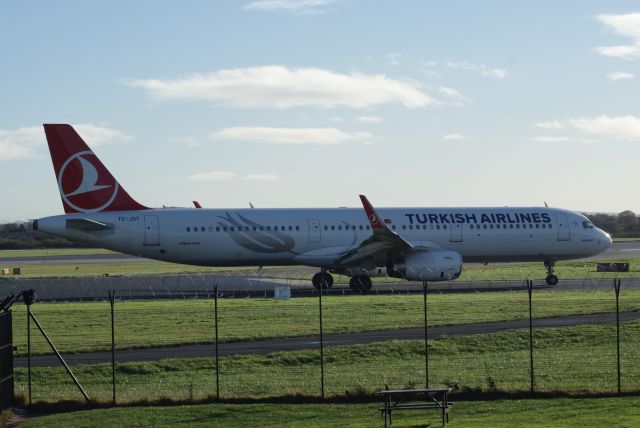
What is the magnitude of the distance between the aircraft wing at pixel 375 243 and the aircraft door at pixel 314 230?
1.44 m

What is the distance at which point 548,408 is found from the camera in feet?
53.7

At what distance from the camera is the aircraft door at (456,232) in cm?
4759

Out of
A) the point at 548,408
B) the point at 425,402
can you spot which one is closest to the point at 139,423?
the point at 425,402

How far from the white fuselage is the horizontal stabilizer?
0.19 m

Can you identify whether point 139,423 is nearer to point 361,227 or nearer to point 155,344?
point 155,344

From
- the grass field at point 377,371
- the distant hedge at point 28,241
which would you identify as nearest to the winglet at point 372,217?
the grass field at point 377,371

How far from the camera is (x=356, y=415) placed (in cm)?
1622

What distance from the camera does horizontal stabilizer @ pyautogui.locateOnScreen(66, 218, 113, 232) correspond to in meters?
41.4

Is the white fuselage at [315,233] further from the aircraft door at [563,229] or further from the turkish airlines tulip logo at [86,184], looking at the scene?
the turkish airlines tulip logo at [86,184]

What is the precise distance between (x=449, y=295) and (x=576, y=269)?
24511mm

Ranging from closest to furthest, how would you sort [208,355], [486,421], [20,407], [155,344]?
[486,421] → [20,407] → [208,355] → [155,344]

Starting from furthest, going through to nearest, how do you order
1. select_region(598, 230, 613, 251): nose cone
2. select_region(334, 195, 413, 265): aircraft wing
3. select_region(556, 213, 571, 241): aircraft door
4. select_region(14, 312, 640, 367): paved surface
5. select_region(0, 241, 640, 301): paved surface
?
select_region(598, 230, 613, 251): nose cone → select_region(556, 213, 571, 241): aircraft door → select_region(0, 241, 640, 301): paved surface → select_region(334, 195, 413, 265): aircraft wing → select_region(14, 312, 640, 367): paved surface

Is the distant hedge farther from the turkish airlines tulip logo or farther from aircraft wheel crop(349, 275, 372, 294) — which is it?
aircraft wheel crop(349, 275, 372, 294)

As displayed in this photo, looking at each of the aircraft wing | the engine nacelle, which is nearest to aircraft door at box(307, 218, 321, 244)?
the aircraft wing
